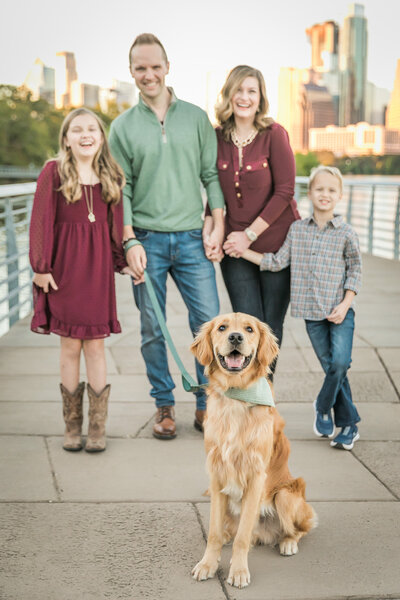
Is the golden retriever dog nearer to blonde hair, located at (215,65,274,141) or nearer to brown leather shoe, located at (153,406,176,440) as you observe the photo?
brown leather shoe, located at (153,406,176,440)

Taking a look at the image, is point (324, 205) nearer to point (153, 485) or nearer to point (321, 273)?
point (321, 273)

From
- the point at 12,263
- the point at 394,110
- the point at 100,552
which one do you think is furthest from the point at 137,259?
the point at 394,110

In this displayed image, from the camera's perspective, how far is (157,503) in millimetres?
3264

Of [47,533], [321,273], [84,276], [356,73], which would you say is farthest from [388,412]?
[356,73]

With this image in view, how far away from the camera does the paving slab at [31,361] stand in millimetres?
5543

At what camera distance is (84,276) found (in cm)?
383

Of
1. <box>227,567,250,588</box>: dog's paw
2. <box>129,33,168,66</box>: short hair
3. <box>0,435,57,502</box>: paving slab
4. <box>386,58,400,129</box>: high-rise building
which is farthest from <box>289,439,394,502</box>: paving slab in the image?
<box>386,58,400,129</box>: high-rise building

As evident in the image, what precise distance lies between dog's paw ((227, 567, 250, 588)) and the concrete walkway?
0.03m

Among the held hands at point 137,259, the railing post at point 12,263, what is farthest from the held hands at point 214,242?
the railing post at point 12,263

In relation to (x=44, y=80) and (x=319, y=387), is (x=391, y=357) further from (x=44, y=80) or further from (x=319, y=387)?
(x=44, y=80)

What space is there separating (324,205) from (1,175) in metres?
80.9

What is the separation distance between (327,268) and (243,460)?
1522 mm

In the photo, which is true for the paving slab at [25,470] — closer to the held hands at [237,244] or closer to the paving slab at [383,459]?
the held hands at [237,244]

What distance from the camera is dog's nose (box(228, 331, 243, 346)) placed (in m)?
2.80
